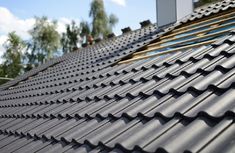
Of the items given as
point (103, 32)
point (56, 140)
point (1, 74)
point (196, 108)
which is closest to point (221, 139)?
point (196, 108)

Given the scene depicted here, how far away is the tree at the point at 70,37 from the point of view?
3953 cm

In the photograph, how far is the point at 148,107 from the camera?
294 cm

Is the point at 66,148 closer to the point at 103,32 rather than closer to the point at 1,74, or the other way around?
the point at 103,32

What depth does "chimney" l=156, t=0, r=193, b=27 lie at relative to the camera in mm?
7480

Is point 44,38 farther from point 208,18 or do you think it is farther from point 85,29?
point 208,18

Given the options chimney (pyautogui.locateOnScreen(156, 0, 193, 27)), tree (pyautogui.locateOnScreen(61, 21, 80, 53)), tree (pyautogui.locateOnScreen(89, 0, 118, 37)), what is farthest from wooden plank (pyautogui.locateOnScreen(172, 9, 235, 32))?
tree (pyautogui.locateOnScreen(61, 21, 80, 53))

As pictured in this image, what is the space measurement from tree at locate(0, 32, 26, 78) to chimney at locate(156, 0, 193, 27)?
34802 millimetres

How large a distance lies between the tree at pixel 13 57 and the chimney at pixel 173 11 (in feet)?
114

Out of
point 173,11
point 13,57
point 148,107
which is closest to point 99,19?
point 13,57

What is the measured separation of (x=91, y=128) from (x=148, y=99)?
66 cm

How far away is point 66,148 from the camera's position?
9.72 feet

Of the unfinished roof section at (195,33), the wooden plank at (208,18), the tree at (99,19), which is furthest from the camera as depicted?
the tree at (99,19)

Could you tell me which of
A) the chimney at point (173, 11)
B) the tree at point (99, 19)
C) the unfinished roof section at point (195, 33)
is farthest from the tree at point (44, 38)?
the unfinished roof section at point (195, 33)

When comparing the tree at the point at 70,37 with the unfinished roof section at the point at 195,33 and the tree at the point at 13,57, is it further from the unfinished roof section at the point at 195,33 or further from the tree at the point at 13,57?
the unfinished roof section at the point at 195,33
